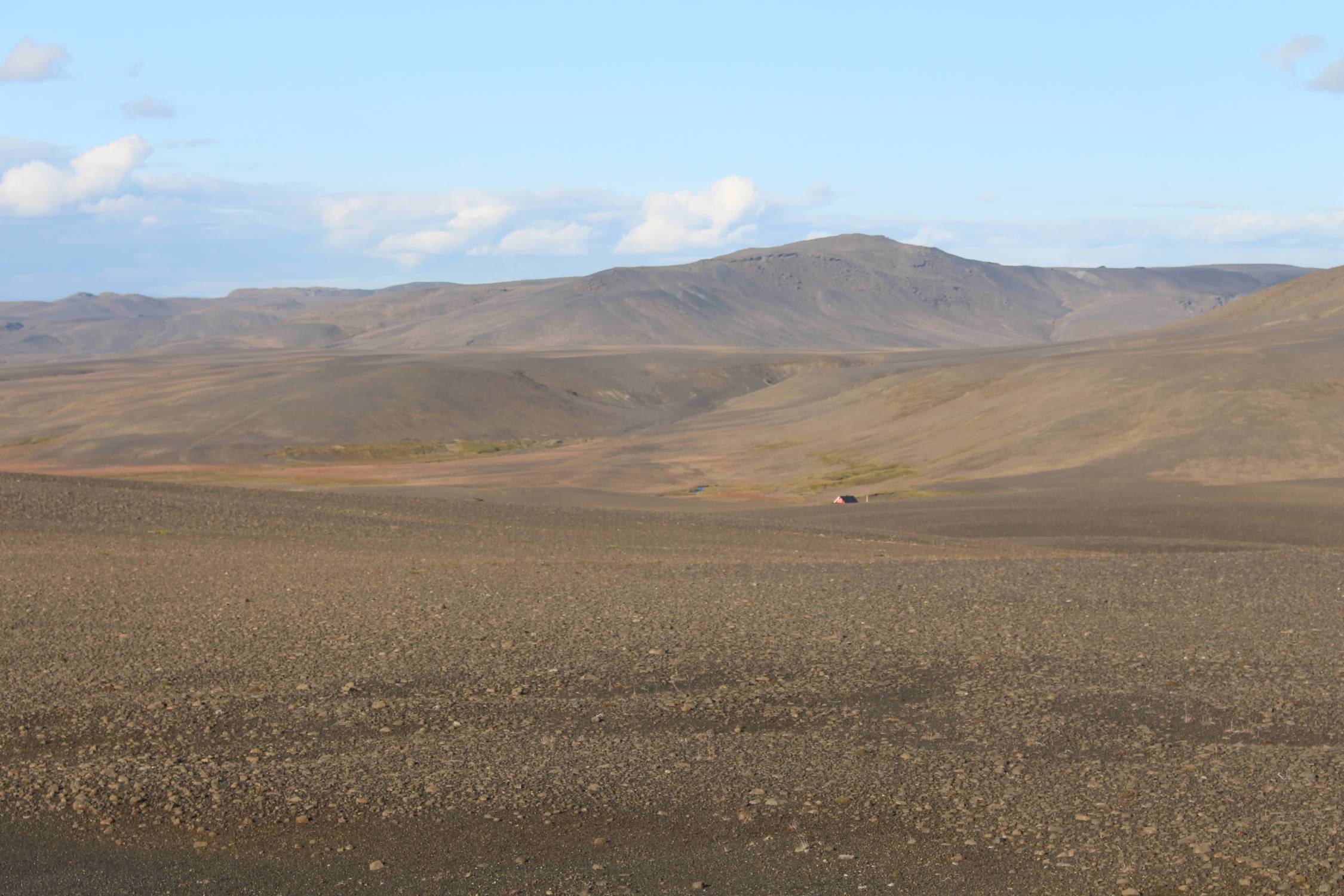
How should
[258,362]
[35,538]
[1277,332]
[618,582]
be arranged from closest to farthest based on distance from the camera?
[618,582]
[35,538]
[1277,332]
[258,362]

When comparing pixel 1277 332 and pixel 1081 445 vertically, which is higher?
pixel 1277 332

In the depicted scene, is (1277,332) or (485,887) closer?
(485,887)

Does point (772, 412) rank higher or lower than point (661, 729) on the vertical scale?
higher

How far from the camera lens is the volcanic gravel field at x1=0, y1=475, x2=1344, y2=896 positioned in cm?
714

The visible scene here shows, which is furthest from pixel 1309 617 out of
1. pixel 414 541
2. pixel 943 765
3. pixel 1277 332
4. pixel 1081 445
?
pixel 1277 332

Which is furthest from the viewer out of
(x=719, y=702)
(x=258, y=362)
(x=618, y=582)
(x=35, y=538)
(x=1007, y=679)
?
(x=258, y=362)

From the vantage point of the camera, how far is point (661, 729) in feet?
31.1

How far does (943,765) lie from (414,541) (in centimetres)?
1402

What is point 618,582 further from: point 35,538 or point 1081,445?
point 1081,445

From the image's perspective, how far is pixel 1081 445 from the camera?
4997 cm

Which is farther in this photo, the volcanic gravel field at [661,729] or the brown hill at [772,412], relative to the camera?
the brown hill at [772,412]

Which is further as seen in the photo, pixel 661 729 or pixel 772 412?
pixel 772 412

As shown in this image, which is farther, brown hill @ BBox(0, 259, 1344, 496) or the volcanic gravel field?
brown hill @ BBox(0, 259, 1344, 496)

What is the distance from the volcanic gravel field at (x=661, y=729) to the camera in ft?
23.4
